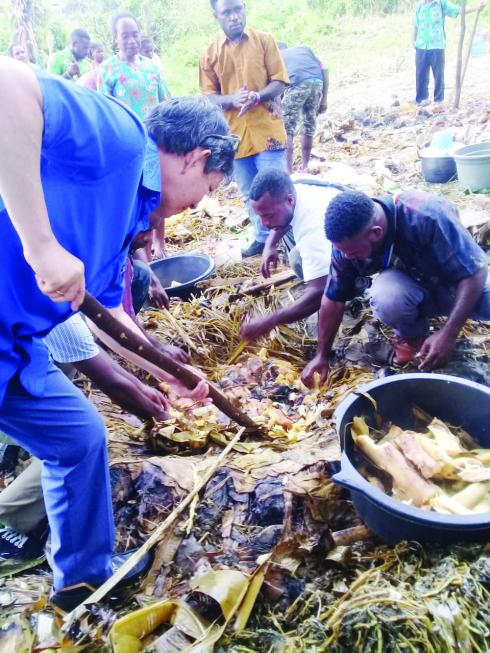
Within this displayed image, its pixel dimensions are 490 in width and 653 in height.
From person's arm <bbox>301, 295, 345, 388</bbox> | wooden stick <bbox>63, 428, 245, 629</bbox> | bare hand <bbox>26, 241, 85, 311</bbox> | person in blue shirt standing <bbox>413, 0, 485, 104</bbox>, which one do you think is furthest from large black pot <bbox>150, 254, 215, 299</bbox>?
person in blue shirt standing <bbox>413, 0, 485, 104</bbox>

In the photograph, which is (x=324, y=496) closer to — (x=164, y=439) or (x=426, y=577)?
(x=426, y=577)

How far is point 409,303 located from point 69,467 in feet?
7.34

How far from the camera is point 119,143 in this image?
Result: 5.07ft

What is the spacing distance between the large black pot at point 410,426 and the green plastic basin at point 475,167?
4198 millimetres

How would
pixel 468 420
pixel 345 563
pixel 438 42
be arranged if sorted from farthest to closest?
pixel 438 42, pixel 468 420, pixel 345 563

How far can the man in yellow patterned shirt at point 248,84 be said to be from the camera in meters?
5.20

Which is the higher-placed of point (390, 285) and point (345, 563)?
point (390, 285)

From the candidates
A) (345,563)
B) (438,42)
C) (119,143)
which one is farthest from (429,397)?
(438,42)

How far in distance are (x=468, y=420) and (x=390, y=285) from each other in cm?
116

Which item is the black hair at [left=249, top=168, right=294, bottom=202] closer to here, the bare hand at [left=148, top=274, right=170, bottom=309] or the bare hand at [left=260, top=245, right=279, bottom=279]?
the bare hand at [left=260, top=245, right=279, bottom=279]

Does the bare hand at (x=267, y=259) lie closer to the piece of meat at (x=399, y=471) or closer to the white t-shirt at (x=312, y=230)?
the white t-shirt at (x=312, y=230)

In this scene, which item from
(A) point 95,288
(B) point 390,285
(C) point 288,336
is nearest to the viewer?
(A) point 95,288

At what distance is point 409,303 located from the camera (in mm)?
3268

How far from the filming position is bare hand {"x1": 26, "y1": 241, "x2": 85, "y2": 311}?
4.75 ft
